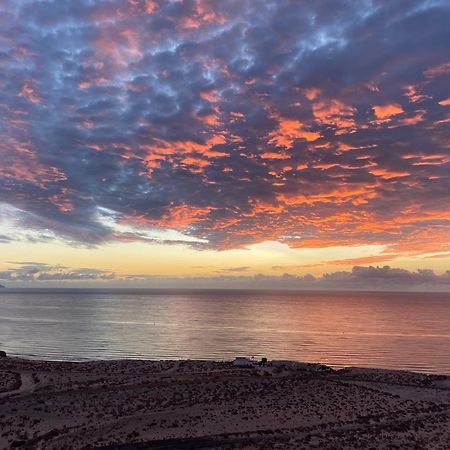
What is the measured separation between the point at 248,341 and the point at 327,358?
2649cm

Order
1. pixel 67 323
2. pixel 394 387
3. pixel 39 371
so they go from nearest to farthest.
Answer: pixel 394 387 < pixel 39 371 < pixel 67 323

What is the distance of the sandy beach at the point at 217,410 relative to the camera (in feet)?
97.0

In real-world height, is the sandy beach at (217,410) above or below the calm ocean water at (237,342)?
above

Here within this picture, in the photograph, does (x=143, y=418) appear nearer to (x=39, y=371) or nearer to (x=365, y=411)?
(x=365, y=411)

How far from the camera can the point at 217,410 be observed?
1403 inches

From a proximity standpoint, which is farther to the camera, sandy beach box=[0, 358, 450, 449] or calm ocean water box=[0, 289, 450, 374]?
calm ocean water box=[0, 289, 450, 374]

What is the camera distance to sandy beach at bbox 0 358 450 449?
29.6 metres

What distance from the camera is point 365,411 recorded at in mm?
36531

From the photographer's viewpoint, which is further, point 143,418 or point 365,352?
point 365,352

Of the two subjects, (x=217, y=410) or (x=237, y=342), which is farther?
(x=237, y=342)

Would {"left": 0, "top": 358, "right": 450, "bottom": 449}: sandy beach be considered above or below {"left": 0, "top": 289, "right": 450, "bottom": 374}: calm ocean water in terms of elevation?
above

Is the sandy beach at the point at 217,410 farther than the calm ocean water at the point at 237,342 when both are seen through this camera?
No

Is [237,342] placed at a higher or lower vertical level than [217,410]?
lower

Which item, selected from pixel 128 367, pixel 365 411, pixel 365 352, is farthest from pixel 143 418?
pixel 365 352
